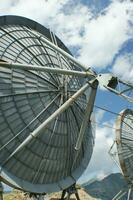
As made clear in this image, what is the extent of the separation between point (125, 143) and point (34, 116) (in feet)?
77.6

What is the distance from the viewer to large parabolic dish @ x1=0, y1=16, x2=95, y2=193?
4425 centimetres

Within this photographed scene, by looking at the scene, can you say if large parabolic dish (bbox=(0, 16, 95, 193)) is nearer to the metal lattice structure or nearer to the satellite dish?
the metal lattice structure

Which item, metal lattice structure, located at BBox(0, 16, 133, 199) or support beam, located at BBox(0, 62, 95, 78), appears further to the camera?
metal lattice structure, located at BBox(0, 16, 133, 199)

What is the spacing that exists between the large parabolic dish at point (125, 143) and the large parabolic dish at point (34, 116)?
11.2 m

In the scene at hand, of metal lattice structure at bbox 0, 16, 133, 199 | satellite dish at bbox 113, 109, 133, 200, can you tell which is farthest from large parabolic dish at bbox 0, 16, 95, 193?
satellite dish at bbox 113, 109, 133, 200

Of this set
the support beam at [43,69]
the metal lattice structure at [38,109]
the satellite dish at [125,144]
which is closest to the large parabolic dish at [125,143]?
the satellite dish at [125,144]

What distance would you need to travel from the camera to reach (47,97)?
158ft

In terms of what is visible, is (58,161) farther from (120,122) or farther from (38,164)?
(120,122)

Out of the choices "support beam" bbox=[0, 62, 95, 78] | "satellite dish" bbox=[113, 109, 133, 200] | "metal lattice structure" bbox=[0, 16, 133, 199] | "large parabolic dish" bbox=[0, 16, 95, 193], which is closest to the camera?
"support beam" bbox=[0, 62, 95, 78]

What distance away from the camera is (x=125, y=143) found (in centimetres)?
6625

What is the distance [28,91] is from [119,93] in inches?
429

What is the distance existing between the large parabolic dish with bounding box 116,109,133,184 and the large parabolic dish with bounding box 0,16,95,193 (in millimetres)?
11202

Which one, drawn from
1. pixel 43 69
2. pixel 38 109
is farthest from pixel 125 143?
pixel 43 69

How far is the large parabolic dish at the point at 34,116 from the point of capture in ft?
145
